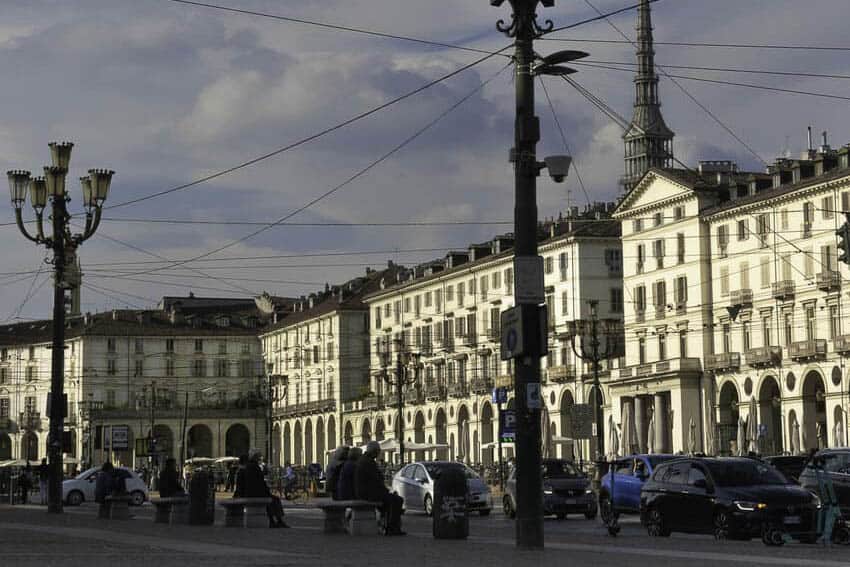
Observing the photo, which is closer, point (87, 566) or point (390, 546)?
point (87, 566)

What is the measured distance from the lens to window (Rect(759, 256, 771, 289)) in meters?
90.9

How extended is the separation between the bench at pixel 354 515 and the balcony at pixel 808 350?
2390 inches

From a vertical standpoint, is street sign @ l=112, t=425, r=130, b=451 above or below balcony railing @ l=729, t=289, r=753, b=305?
below

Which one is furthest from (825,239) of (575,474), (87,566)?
(87,566)

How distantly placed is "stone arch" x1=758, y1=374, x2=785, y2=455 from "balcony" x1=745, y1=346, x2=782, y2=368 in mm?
825

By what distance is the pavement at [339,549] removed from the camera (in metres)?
19.0

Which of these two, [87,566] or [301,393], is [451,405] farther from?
[87,566]

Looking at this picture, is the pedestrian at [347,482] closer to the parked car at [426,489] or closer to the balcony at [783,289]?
the parked car at [426,489]

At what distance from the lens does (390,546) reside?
910 inches

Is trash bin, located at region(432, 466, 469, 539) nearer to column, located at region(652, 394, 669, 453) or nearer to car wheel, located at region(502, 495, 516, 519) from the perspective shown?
car wheel, located at region(502, 495, 516, 519)

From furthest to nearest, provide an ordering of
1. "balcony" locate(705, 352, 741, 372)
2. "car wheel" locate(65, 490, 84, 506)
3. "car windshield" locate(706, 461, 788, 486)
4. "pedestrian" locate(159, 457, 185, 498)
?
"balcony" locate(705, 352, 741, 372), "car wheel" locate(65, 490, 84, 506), "pedestrian" locate(159, 457, 185, 498), "car windshield" locate(706, 461, 788, 486)

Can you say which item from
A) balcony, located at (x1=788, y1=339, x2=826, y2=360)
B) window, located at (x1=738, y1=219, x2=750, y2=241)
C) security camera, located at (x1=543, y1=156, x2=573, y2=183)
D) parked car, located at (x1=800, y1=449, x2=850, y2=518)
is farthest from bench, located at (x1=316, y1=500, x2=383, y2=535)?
window, located at (x1=738, y1=219, x2=750, y2=241)

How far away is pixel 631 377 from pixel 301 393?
50345 mm

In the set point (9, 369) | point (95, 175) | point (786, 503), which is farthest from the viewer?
point (9, 369)
